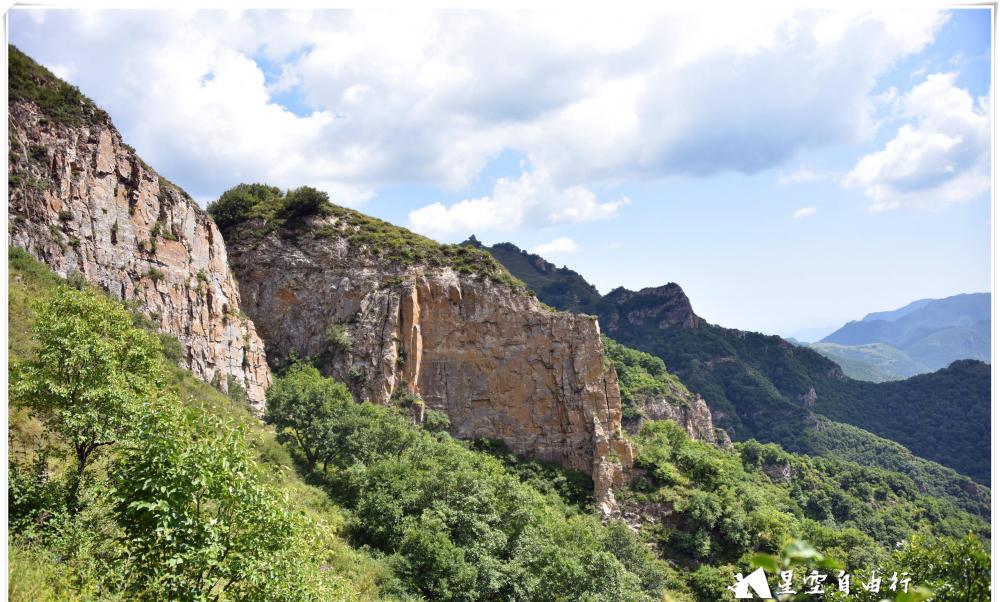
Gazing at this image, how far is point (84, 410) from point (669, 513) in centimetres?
3276

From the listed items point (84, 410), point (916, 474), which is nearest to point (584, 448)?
point (84, 410)

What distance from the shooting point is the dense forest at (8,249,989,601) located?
22.5ft

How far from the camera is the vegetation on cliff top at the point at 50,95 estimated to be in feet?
94.5

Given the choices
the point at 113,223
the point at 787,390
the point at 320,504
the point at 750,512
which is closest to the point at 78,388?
the point at 320,504

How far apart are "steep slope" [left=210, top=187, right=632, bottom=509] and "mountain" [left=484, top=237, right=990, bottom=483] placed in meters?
61.0

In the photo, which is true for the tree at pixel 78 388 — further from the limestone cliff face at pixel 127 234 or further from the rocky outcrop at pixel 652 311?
the rocky outcrop at pixel 652 311

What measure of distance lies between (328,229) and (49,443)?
109 feet

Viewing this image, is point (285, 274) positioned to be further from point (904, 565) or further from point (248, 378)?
point (904, 565)

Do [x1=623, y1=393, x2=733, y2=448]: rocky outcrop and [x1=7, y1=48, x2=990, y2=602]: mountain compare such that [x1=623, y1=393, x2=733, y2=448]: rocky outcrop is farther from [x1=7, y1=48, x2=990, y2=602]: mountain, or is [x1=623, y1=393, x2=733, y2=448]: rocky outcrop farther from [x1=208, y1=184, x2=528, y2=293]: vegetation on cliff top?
[x1=208, y1=184, x2=528, y2=293]: vegetation on cliff top

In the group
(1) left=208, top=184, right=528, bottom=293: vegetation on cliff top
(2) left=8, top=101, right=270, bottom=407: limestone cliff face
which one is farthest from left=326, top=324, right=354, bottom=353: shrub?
(1) left=208, top=184, right=528, bottom=293: vegetation on cliff top

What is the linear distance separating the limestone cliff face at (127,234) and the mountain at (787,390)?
80.3m

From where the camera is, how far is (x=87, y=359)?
11.3 m

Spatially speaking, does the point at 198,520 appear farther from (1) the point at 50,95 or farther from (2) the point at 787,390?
(2) the point at 787,390

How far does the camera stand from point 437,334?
41406mm
